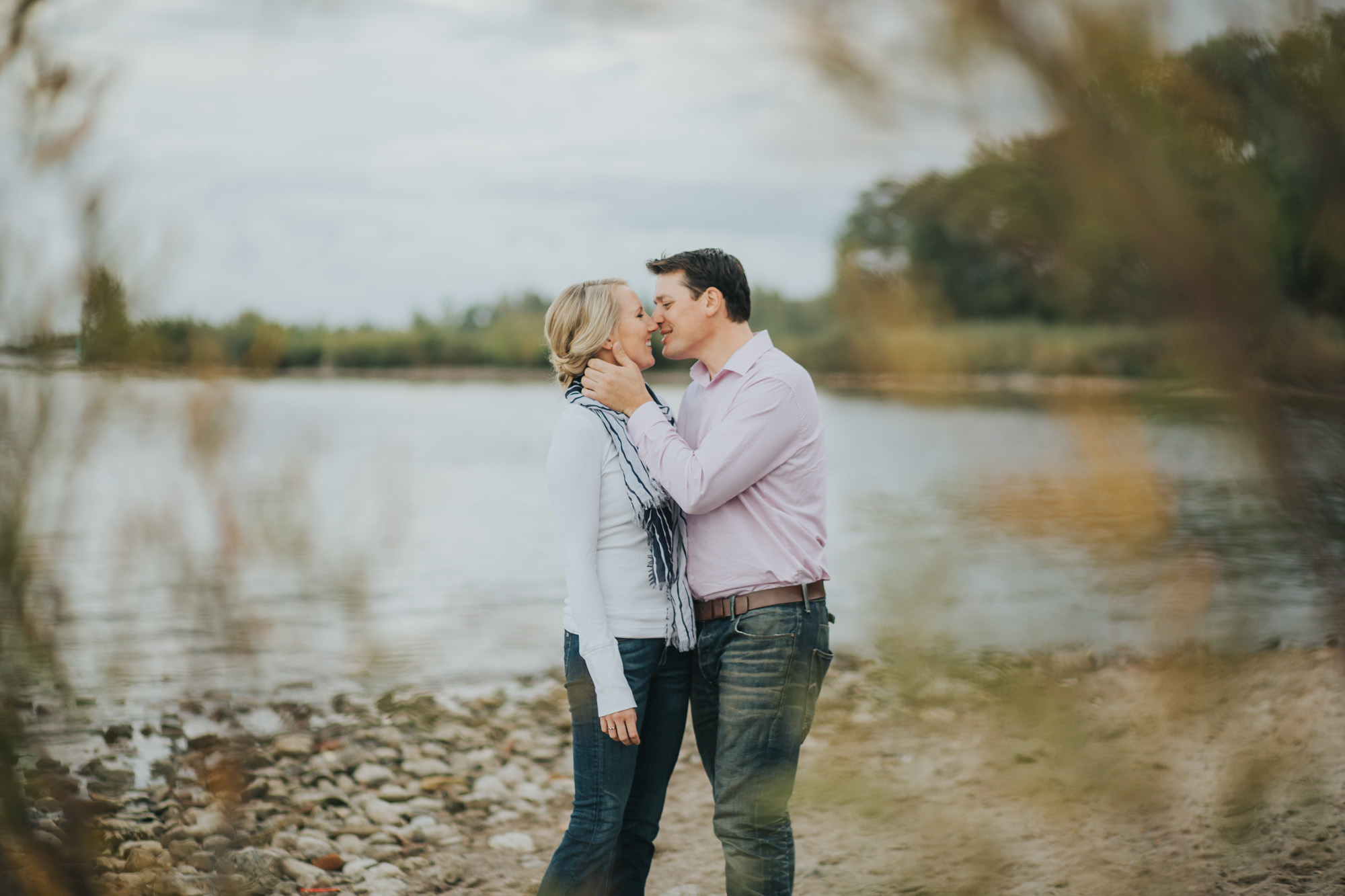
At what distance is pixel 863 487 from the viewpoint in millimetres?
20031

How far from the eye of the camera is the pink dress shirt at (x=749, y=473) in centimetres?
259

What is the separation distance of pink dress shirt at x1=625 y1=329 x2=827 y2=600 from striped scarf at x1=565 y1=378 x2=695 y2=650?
0.16 ft

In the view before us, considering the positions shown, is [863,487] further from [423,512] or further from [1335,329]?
[1335,329]

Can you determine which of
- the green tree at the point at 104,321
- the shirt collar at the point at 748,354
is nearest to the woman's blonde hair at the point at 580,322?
the shirt collar at the point at 748,354

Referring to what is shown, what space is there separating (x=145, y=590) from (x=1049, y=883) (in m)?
1.98

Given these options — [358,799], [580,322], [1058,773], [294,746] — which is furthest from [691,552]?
[294,746]

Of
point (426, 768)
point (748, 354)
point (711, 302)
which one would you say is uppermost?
point (711, 302)

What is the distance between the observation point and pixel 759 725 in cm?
265

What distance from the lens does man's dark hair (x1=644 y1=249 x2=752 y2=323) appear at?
2.77m

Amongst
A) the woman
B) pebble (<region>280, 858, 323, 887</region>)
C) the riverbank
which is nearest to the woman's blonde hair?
the woman

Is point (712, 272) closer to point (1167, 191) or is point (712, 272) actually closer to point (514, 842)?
point (1167, 191)

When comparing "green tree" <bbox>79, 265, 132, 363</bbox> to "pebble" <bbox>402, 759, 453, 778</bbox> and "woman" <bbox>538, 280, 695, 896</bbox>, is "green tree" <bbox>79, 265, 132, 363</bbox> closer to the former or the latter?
"woman" <bbox>538, 280, 695, 896</bbox>

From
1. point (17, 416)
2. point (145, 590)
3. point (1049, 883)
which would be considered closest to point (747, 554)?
point (1049, 883)

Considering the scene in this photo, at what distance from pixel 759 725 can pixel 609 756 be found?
43cm
